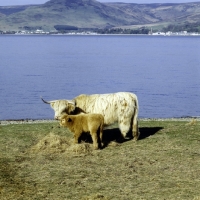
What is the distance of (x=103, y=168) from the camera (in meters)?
12.9

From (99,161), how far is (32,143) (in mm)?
3459

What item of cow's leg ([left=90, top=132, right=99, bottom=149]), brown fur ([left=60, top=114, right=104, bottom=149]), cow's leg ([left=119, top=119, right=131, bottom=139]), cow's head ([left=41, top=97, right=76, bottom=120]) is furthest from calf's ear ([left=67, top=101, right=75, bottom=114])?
cow's leg ([left=119, top=119, right=131, bottom=139])

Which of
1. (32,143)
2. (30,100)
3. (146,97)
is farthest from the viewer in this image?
(146,97)

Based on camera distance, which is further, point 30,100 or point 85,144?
point 30,100

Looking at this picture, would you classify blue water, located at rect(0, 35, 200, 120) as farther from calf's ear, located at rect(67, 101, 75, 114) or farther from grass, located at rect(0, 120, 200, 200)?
grass, located at rect(0, 120, 200, 200)

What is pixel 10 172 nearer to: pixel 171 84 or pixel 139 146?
pixel 139 146

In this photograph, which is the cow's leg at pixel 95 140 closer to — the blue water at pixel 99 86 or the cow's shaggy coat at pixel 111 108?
the cow's shaggy coat at pixel 111 108

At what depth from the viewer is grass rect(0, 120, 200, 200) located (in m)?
10.8

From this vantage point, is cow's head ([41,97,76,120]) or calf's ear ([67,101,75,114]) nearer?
cow's head ([41,97,76,120])

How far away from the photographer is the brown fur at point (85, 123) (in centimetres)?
1495

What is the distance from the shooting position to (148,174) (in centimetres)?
1223

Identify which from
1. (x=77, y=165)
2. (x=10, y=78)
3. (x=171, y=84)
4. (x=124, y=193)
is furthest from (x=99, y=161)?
(x=10, y=78)

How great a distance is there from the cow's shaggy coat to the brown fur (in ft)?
2.19

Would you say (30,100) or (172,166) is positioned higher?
(172,166)
